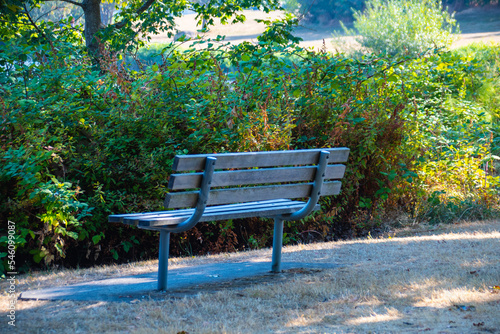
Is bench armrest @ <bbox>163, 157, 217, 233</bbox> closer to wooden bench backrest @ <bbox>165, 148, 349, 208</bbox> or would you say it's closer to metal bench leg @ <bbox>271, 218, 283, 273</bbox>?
wooden bench backrest @ <bbox>165, 148, 349, 208</bbox>

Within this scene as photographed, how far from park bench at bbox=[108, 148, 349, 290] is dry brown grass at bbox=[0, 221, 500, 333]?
1.59ft

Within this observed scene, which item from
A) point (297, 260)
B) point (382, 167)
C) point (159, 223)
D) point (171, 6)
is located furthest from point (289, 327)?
point (171, 6)

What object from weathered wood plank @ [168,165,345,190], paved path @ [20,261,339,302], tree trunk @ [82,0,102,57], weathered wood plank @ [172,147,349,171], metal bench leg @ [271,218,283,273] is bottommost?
paved path @ [20,261,339,302]

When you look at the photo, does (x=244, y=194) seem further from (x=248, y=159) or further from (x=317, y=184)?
(x=317, y=184)

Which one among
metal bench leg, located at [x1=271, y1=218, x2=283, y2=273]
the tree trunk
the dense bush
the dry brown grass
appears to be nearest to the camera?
the dry brown grass

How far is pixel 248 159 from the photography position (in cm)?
362

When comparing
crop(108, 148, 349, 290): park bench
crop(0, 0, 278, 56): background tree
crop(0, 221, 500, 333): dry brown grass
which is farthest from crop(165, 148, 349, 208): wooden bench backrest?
crop(0, 0, 278, 56): background tree

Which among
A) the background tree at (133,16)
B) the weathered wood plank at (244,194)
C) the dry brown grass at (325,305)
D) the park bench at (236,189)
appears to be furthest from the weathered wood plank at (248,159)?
the background tree at (133,16)

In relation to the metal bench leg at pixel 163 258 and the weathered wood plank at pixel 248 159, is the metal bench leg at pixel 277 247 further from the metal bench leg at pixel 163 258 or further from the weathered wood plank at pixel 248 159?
the metal bench leg at pixel 163 258

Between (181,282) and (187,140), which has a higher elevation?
(187,140)

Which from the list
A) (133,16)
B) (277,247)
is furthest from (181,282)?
(133,16)

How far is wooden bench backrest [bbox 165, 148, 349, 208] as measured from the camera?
340 cm

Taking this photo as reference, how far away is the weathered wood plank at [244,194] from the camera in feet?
11.4

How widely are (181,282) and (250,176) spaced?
102cm
